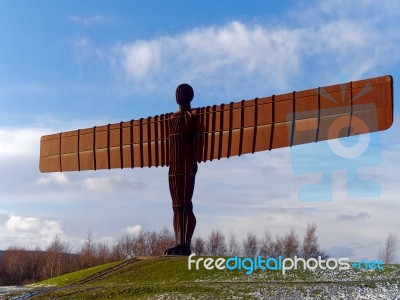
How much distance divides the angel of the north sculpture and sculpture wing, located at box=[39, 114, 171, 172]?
0.04 metres

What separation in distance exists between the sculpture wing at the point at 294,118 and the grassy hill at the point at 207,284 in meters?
4.07

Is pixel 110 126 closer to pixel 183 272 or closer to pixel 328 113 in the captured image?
pixel 183 272

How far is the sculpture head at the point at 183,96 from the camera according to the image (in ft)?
66.2

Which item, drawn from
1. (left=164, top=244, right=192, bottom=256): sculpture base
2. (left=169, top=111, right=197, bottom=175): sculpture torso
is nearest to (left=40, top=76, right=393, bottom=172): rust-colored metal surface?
(left=169, top=111, right=197, bottom=175): sculpture torso

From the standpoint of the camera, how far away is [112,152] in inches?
854

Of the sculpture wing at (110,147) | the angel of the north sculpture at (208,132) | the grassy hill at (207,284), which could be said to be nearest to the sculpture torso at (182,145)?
the angel of the north sculpture at (208,132)

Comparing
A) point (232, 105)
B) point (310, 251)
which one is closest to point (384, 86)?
point (232, 105)

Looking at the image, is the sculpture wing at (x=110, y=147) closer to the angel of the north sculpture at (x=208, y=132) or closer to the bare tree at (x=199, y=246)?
the angel of the north sculpture at (x=208, y=132)

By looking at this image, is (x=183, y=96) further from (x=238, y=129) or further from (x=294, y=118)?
(x=294, y=118)

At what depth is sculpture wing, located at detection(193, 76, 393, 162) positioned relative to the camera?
16922 millimetres

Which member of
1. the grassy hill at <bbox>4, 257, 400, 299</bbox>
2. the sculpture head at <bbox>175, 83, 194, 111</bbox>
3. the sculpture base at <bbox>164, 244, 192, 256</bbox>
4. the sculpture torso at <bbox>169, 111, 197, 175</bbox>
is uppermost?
the sculpture head at <bbox>175, 83, 194, 111</bbox>

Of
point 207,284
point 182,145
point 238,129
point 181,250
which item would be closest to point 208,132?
point 182,145

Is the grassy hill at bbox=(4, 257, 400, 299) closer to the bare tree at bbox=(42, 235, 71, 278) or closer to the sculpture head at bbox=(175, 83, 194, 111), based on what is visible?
the sculpture head at bbox=(175, 83, 194, 111)

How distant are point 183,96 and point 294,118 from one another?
13.9ft
